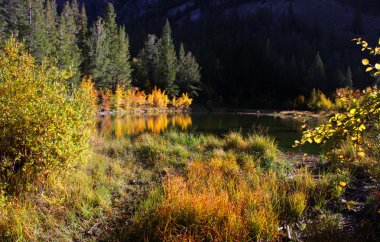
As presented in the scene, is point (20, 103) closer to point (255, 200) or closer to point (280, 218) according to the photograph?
point (255, 200)

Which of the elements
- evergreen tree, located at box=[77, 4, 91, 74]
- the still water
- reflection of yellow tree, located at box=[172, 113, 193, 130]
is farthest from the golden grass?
evergreen tree, located at box=[77, 4, 91, 74]

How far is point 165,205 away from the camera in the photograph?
17.0 ft

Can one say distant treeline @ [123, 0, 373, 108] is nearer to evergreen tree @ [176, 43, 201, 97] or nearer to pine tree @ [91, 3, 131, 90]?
evergreen tree @ [176, 43, 201, 97]

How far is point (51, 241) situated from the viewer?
498 cm

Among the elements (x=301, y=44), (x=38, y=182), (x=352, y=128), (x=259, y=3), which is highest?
(x=259, y=3)

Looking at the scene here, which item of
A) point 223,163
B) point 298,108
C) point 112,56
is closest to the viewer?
point 223,163

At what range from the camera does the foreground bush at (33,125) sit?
6336 millimetres

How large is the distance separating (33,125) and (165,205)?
343 centimetres

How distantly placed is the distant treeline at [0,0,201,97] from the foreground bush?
113 ft

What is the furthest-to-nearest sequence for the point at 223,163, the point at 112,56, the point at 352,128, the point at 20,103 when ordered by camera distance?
the point at 112,56, the point at 223,163, the point at 20,103, the point at 352,128

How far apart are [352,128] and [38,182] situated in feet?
21.4

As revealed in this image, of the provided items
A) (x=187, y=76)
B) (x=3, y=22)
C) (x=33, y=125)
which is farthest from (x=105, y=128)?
(x=187, y=76)

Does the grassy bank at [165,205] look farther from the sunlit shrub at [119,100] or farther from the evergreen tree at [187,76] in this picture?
the evergreen tree at [187,76]

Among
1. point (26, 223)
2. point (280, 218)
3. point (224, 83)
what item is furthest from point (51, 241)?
point (224, 83)
